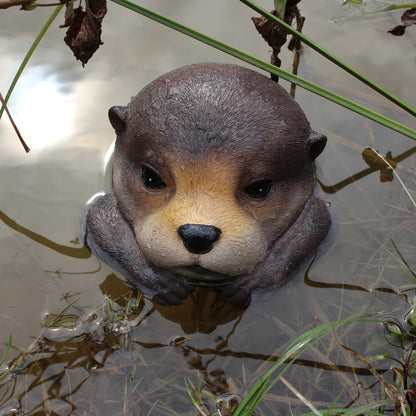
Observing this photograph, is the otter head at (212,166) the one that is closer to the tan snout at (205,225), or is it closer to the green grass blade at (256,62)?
the tan snout at (205,225)

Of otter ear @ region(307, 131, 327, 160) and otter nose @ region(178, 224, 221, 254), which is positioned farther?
otter ear @ region(307, 131, 327, 160)

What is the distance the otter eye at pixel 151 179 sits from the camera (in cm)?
303

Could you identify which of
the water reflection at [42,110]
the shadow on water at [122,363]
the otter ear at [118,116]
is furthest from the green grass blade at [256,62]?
the water reflection at [42,110]

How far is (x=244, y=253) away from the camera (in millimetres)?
2928

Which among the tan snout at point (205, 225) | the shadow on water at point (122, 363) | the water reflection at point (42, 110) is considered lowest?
the shadow on water at point (122, 363)

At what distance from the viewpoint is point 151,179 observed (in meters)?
3.07

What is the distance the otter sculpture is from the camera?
2.83 metres

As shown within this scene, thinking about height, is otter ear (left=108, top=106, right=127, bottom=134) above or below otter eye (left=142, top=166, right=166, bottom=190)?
above

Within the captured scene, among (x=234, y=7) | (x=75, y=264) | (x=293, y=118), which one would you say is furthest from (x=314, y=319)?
(x=234, y=7)

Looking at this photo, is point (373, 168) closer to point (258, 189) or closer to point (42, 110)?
point (258, 189)

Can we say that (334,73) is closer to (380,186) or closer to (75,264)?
(380,186)

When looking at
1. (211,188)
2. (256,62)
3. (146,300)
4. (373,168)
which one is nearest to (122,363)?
(146,300)

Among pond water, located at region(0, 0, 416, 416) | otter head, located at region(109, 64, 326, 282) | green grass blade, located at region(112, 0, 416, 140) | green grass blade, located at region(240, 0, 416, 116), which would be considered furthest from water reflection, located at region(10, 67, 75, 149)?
green grass blade, located at region(240, 0, 416, 116)

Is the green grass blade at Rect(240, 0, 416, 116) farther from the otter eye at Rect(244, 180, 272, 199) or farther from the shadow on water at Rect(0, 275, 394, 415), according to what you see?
the shadow on water at Rect(0, 275, 394, 415)
